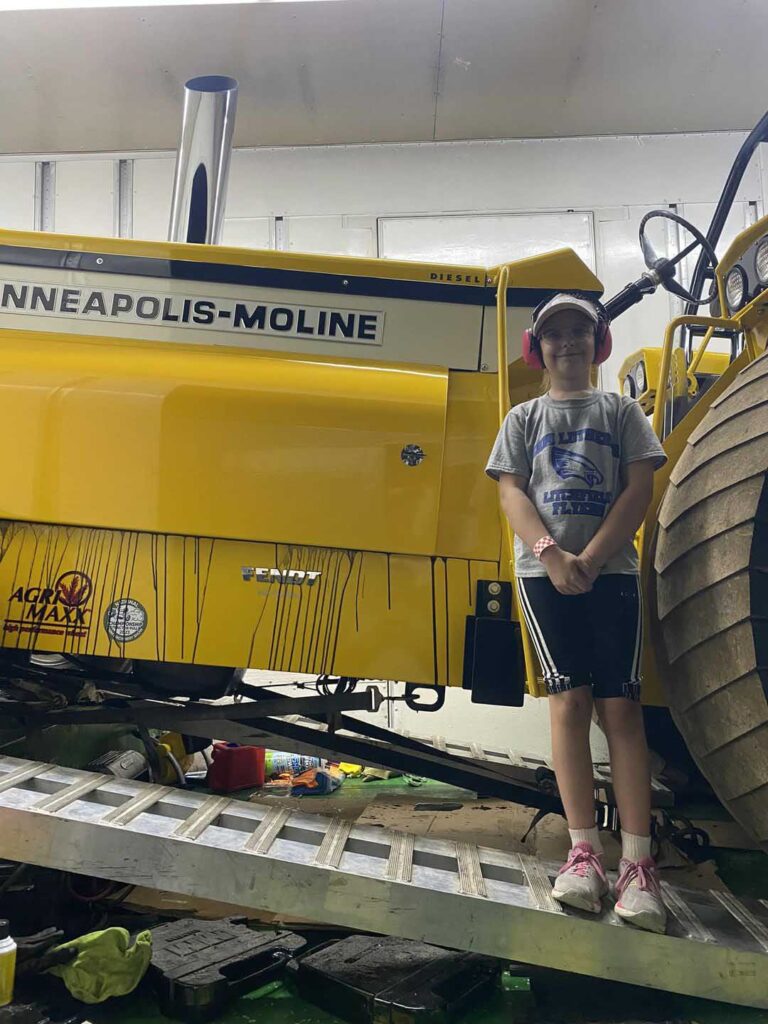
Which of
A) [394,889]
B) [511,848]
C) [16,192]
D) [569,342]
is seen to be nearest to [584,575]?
[569,342]

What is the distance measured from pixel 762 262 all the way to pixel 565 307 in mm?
565

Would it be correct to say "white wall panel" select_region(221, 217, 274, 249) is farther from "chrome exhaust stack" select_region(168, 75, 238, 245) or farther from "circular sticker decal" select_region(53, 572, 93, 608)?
"circular sticker decal" select_region(53, 572, 93, 608)

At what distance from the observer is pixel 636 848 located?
1.60 metres

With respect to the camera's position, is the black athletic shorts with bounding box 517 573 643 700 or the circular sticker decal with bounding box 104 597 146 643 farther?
the circular sticker decal with bounding box 104 597 146 643

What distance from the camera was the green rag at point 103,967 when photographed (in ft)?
5.51

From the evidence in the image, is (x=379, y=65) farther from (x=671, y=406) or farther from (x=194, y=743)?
(x=194, y=743)

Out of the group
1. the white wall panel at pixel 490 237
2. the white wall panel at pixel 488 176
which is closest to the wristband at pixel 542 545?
the white wall panel at pixel 490 237

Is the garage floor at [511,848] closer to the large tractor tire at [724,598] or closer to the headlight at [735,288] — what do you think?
the large tractor tire at [724,598]

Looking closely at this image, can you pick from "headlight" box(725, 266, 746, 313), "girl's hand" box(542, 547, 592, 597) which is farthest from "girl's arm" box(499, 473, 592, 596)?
"headlight" box(725, 266, 746, 313)

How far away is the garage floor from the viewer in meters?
1.72

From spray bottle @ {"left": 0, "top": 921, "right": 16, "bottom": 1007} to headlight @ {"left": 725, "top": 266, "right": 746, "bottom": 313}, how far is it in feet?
7.29

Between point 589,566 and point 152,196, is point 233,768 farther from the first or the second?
point 152,196

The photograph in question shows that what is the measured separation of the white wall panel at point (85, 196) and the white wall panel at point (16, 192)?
176 mm

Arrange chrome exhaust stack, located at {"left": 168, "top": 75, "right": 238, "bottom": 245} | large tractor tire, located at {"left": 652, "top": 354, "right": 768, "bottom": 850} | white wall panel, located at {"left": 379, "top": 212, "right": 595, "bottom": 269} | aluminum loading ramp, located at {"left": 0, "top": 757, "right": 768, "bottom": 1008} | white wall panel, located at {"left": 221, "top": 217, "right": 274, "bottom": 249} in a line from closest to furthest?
1. aluminum loading ramp, located at {"left": 0, "top": 757, "right": 768, "bottom": 1008}
2. large tractor tire, located at {"left": 652, "top": 354, "right": 768, "bottom": 850}
3. chrome exhaust stack, located at {"left": 168, "top": 75, "right": 238, "bottom": 245}
4. white wall panel, located at {"left": 379, "top": 212, "right": 595, "bottom": 269}
5. white wall panel, located at {"left": 221, "top": 217, "right": 274, "bottom": 249}
